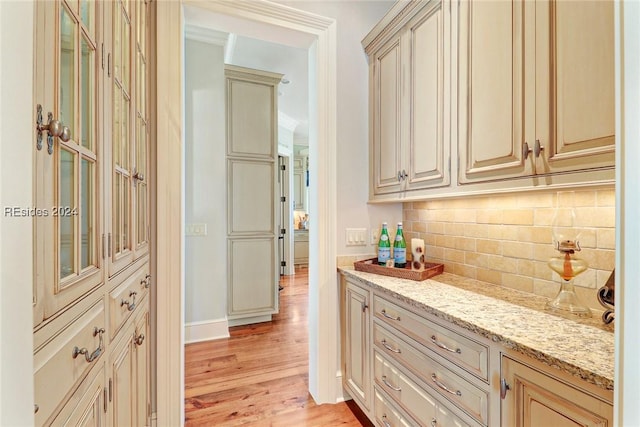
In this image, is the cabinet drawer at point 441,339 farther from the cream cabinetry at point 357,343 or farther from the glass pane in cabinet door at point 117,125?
the glass pane in cabinet door at point 117,125

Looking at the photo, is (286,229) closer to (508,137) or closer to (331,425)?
(331,425)

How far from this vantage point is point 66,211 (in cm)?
67

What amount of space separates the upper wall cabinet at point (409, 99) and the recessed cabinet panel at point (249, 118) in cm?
165

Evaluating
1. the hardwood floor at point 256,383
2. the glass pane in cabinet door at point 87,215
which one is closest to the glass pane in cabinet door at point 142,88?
the glass pane in cabinet door at point 87,215

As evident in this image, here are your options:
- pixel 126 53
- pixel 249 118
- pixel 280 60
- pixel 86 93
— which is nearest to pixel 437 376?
pixel 86 93

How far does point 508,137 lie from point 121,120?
145 centimetres

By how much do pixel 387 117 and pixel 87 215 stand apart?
1.69 m

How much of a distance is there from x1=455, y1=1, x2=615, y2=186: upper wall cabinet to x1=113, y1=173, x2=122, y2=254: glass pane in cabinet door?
140 centimetres

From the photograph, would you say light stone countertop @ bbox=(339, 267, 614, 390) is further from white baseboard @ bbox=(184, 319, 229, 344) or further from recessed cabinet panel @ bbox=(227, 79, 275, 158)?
recessed cabinet panel @ bbox=(227, 79, 275, 158)

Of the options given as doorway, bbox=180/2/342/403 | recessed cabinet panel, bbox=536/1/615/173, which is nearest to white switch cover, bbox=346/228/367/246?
doorway, bbox=180/2/342/403

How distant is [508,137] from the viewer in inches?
46.8

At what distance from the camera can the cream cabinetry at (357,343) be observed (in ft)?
5.74

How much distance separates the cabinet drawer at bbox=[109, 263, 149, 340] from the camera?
96 centimetres

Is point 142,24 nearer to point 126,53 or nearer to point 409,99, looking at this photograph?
point 126,53
